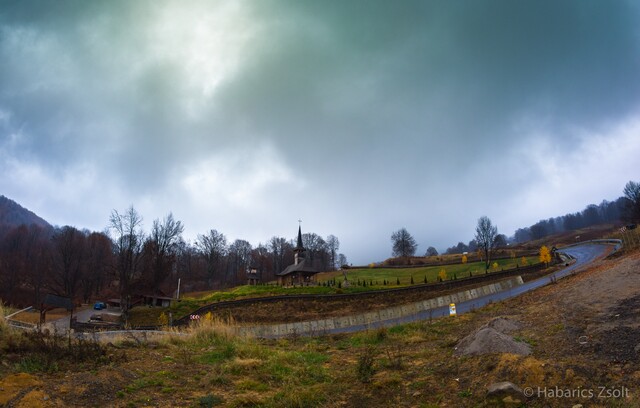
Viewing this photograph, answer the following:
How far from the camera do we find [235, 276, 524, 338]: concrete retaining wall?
1251 inches

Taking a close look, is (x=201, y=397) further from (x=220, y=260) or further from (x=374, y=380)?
(x=220, y=260)

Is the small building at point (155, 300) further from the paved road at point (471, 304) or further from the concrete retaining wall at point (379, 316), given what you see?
the paved road at point (471, 304)

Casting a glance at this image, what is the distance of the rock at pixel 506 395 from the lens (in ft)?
15.7

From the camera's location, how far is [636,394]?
4.31 metres

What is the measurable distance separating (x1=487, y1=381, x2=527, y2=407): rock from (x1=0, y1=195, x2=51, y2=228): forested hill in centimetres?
18454

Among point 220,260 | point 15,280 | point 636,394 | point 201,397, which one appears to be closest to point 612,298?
point 636,394

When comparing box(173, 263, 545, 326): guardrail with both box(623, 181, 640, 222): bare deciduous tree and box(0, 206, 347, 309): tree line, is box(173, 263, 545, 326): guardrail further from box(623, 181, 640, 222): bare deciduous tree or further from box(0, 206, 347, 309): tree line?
box(623, 181, 640, 222): bare deciduous tree

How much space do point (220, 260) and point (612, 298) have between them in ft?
301

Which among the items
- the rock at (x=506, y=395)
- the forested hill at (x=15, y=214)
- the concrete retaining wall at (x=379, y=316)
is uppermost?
the forested hill at (x=15, y=214)

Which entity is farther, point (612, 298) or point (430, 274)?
point (430, 274)

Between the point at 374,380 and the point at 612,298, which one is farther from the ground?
the point at 612,298

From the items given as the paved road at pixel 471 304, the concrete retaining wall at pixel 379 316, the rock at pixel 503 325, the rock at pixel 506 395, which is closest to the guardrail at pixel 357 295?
the concrete retaining wall at pixel 379 316

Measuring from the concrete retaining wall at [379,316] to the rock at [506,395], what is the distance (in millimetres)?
23995

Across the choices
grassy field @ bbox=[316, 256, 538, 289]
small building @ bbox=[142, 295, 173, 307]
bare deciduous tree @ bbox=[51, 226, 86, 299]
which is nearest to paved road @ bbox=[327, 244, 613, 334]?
grassy field @ bbox=[316, 256, 538, 289]
